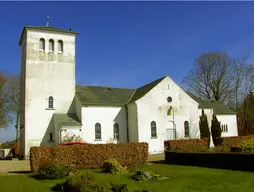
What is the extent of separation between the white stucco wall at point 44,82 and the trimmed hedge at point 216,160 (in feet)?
49.9

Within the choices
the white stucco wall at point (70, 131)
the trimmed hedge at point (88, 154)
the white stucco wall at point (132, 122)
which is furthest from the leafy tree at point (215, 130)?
the trimmed hedge at point (88, 154)

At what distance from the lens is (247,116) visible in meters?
47.8

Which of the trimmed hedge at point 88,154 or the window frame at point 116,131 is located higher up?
the window frame at point 116,131

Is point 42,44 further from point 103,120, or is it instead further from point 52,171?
point 52,171

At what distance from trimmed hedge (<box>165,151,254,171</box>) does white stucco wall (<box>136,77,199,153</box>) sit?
375 inches

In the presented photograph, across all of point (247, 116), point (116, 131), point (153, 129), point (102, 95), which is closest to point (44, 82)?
point (102, 95)

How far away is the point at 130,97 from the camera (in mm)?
36125

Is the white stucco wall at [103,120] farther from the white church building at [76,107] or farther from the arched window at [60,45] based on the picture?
the arched window at [60,45]

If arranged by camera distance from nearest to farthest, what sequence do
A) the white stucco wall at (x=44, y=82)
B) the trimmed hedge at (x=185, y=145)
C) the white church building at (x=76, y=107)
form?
the trimmed hedge at (x=185, y=145)
the white stucco wall at (x=44, y=82)
the white church building at (x=76, y=107)

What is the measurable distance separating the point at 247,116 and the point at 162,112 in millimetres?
22622

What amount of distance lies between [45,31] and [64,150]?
18.9 meters

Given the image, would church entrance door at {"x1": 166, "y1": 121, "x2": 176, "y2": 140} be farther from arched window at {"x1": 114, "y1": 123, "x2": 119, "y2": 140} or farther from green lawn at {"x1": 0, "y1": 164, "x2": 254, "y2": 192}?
green lawn at {"x1": 0, "y1": 164, "x2": 254, "y2": 192}

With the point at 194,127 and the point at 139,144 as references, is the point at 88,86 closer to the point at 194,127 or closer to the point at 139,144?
the point at 194,127

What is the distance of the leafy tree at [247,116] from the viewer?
47062 mm
